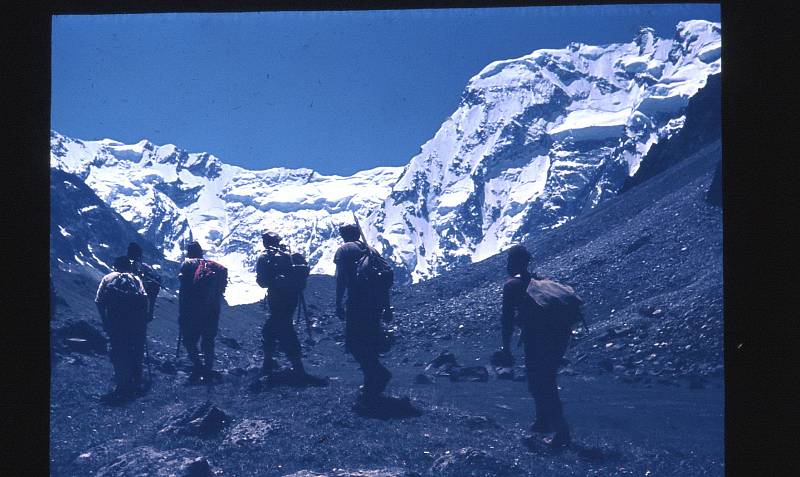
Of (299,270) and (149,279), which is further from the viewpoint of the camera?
(149,279)

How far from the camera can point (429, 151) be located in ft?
43.9

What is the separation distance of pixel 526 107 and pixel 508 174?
11607 mm

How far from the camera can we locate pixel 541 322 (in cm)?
747

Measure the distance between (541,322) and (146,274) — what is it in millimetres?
4964

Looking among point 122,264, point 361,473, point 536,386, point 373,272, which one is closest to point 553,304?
point 536,386

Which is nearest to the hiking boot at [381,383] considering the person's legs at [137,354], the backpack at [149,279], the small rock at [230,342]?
the small rock at [230,342]

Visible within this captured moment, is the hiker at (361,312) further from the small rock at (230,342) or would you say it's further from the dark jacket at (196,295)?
the small rock at (230,342)

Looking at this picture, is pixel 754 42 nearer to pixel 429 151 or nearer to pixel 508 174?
pixel 429 151

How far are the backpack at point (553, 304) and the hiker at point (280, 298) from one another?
292cm

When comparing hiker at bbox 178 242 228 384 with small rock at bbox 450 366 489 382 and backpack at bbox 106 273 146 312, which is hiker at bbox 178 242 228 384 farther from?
small rock at bbox 450 366 489 382

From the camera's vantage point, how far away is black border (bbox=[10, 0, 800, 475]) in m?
5.63

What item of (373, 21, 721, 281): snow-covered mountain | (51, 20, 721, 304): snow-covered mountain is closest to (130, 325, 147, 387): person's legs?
(51, 20, 721, 304): snow-covered mountain

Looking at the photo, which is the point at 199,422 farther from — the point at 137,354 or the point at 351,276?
the point at 351,276

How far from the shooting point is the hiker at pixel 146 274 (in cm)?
867
